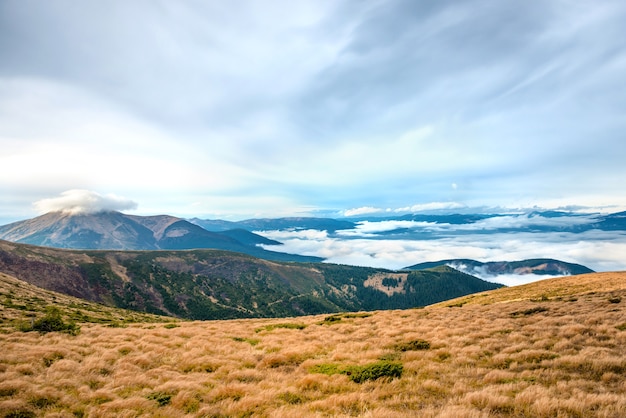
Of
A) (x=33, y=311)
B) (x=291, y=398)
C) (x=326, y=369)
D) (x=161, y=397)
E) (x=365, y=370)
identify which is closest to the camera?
(x=291, y=398)

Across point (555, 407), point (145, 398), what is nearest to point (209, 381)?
point (145, 398)

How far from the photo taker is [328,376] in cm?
1145

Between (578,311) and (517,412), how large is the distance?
21368 mm

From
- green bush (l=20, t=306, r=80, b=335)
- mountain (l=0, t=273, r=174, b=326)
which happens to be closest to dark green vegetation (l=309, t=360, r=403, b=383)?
green bush (l=20, t=306, r=80, b=335)

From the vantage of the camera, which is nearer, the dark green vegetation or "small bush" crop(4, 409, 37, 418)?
"small bush" crop(4, 409, 37, 418)

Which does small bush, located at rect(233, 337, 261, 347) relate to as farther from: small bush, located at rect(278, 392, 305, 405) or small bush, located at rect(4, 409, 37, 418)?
small bush, located at rect(4, 409, 37, 418)

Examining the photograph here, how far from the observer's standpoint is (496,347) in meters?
14.3

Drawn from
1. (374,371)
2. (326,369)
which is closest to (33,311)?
(326,369)

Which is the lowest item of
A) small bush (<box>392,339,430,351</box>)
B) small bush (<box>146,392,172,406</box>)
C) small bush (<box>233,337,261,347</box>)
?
small bush (<box>233,337,261,347</box>)

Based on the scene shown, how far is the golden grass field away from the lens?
8.17 m

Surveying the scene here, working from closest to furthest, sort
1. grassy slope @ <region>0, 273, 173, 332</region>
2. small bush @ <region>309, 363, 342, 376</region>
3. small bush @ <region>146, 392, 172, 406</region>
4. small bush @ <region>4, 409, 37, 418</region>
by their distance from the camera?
small bush @ <region>4, 409, 37, 418</region>, small bush @ <region>146, 392, 172, 406</region>, small bush @ <region>309, 363, 342, 376</region>, grassy slope @ <region>0, 273, 173, 332</region>

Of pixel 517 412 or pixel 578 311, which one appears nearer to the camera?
pixel 517 412

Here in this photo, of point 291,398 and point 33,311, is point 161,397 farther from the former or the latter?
point 33,311

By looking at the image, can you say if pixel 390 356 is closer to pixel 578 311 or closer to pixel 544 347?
pixel 544 347
